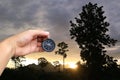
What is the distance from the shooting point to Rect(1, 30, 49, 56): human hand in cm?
334

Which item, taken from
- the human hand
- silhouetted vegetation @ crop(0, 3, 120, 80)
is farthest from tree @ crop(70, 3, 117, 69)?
the human hand

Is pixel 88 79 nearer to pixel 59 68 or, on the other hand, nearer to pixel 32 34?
pixel 59 68

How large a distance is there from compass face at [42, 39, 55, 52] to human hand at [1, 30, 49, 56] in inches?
2.8

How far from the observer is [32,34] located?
3.59m

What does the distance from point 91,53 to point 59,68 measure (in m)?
66.1

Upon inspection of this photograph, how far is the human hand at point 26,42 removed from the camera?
334 centimetres

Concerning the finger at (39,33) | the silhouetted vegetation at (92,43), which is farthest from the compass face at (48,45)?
the silhouetted vegetation at (92,43)

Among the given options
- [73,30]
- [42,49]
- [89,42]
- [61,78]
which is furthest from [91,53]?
[42,49]

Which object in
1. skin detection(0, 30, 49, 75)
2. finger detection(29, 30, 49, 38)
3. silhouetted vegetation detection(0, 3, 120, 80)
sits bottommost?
skin detection(0, 30, 49, 75)

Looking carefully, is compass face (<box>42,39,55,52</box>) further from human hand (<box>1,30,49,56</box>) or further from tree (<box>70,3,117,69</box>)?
tree (<box>70,3,117,69</box>)

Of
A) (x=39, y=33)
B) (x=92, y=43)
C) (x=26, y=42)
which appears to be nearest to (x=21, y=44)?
(x=26, y=42)

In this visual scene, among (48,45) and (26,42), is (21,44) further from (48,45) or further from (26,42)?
(48,45)

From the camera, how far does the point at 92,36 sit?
98812 mm

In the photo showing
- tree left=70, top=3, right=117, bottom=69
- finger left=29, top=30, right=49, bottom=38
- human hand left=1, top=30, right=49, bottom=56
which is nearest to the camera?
human hand left=1, top=30, right=49, bottom=56
